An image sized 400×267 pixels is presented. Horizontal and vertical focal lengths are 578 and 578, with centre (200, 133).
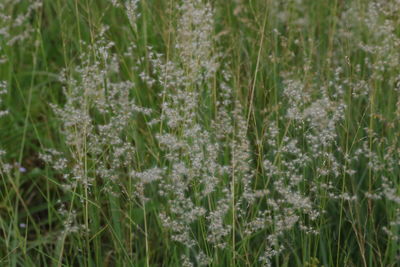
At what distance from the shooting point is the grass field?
2031mm

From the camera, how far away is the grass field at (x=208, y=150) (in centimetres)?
203

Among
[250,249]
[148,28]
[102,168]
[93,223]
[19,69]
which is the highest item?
[148,28]

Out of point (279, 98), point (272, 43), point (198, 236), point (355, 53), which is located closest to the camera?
point (198, 236)

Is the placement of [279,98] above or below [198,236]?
above

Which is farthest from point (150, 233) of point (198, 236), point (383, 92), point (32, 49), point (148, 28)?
point (32, 49)

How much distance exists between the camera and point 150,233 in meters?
2.44

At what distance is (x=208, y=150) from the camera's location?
2072 millimetres

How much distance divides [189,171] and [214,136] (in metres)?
0.45

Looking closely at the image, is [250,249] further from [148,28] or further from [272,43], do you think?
[148,28]

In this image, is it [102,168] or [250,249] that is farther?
[250,249]

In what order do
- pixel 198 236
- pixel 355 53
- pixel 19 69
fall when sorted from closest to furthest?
pixel 198 236 < pixel 355 53 < pixel 19 69

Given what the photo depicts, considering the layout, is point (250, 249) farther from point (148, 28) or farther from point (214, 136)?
point (148, 28)

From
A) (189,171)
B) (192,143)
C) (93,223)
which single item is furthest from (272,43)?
(93,223)

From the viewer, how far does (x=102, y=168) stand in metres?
2.13
